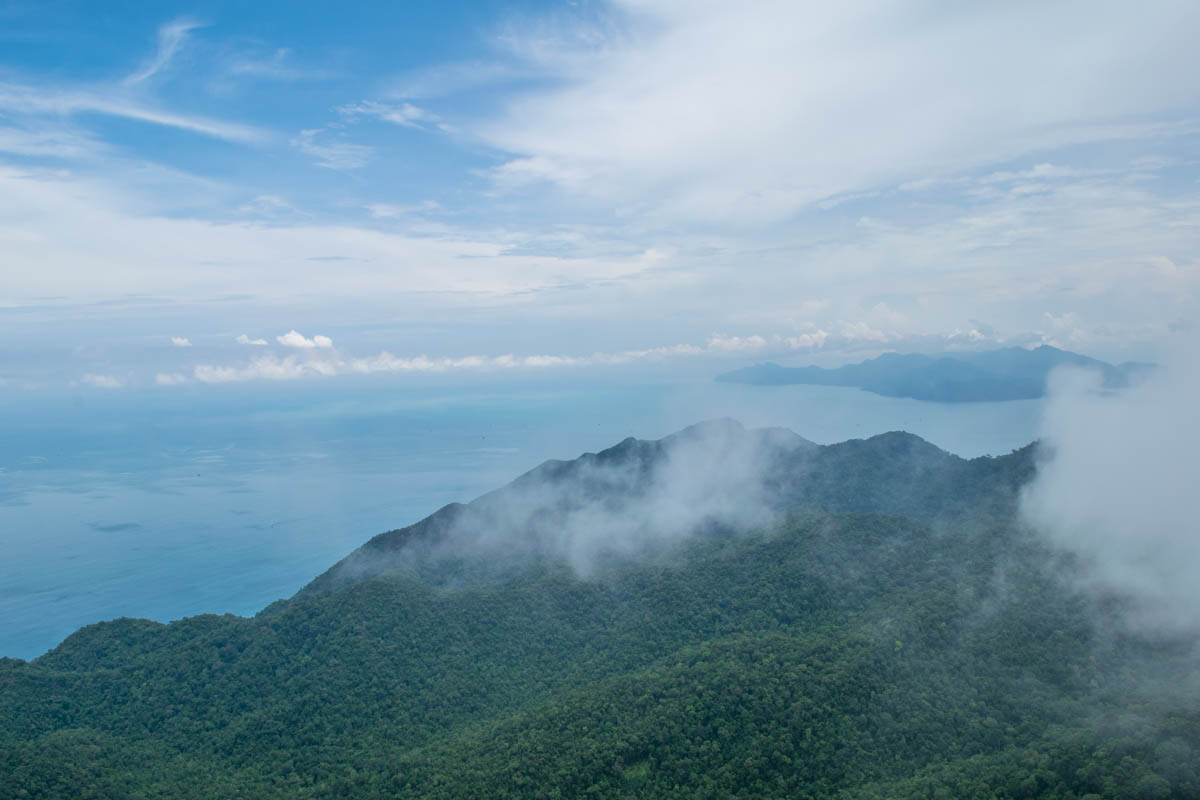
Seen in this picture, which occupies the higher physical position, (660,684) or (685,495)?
(685,495)

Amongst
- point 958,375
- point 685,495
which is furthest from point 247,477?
point 958,375

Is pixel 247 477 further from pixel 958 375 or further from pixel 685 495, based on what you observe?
pixel 958 375

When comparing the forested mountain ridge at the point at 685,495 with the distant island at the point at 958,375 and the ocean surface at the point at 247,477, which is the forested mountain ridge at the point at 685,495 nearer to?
the ocean surface at the point at 247,477

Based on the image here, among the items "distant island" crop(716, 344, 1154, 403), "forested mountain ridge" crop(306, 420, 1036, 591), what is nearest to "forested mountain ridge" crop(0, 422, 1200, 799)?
"forested mountain ridge" crop(306, 420, 1036, 591)

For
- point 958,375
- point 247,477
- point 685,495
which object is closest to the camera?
point 685,495

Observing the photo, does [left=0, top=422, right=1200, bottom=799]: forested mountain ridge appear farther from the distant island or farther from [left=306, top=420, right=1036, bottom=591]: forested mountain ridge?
the distant island

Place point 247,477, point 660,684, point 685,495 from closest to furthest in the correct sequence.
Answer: point 660,684
point 685,495
point 247,477
